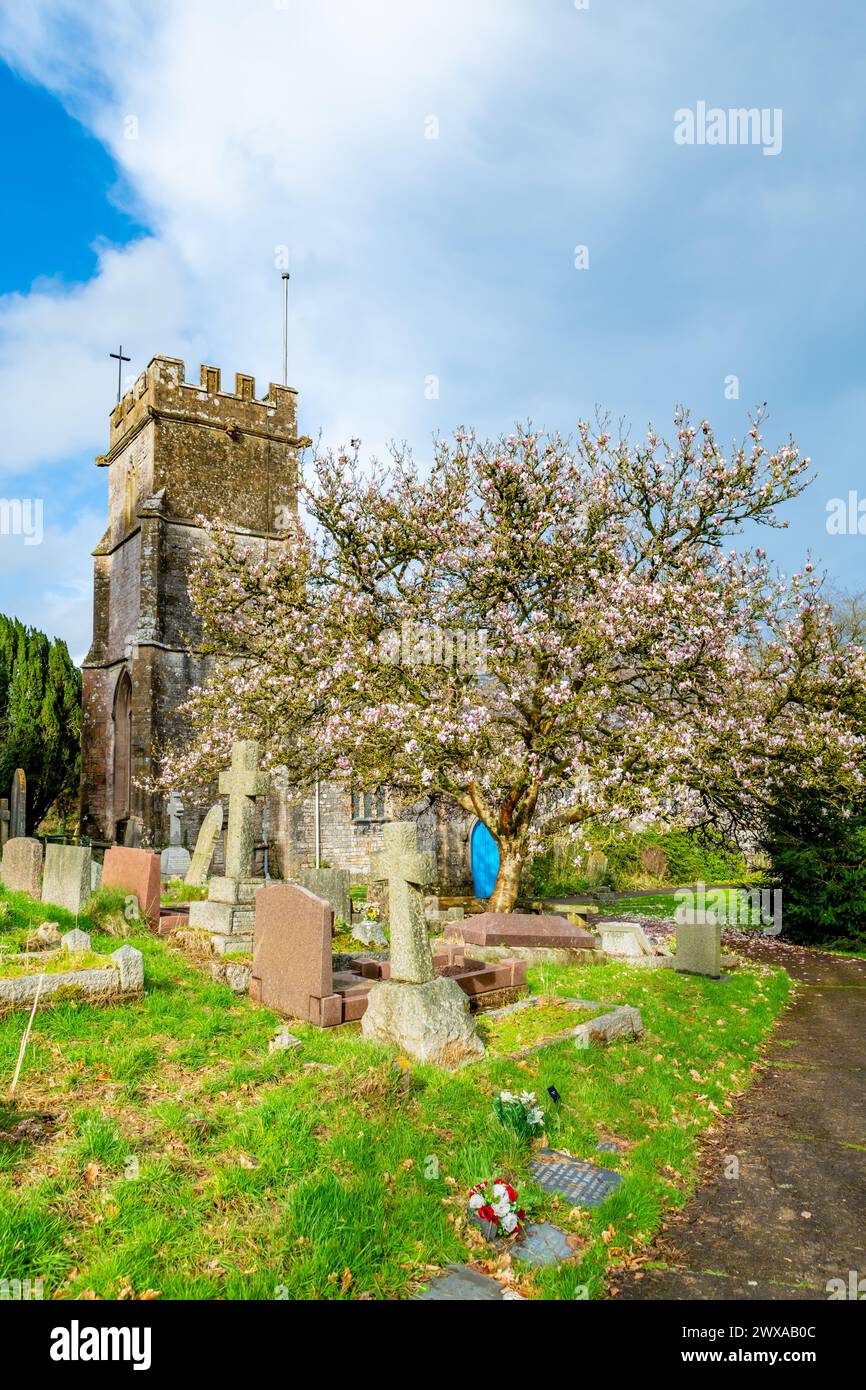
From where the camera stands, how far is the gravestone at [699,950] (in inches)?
437

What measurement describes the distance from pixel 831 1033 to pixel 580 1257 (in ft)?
21.1

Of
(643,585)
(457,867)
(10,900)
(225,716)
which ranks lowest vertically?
(457,867)

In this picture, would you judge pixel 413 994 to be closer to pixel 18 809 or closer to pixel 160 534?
pixel 18 809

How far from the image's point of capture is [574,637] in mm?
12430

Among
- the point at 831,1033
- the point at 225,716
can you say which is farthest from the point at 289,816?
the point at 831,1033

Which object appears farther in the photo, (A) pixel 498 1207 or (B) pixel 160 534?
(B) pixel 160 534

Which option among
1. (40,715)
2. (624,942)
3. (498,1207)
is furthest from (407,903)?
(40,715)

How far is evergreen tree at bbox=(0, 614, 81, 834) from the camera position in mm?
27000

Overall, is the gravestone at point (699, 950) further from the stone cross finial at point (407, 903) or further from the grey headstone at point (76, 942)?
the grey headstone at point (76, 942)

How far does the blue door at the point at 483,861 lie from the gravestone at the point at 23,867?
583 inches

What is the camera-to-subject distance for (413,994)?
6250 mm

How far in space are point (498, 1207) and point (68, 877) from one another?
734 centimetres

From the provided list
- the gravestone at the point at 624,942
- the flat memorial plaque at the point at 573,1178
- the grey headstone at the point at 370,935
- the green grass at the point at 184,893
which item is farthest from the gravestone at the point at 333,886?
the flat memorial plaque at the point at 573,1178

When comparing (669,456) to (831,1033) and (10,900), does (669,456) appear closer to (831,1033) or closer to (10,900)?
(831,1033)
